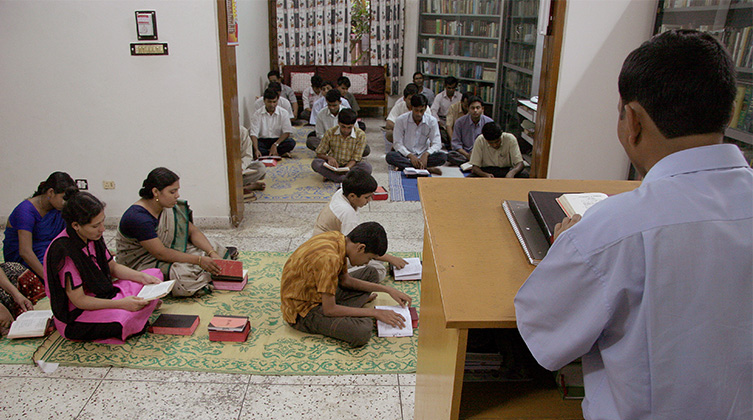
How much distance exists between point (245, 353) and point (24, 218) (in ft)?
Answer: 4.97

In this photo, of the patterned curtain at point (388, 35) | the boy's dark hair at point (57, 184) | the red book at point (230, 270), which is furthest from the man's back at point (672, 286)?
the patterned curtain at point (388, 35)

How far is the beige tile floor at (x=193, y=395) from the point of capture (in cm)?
233

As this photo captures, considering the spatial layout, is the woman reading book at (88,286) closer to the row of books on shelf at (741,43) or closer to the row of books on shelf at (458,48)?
the row of books on shelf at (741,43)

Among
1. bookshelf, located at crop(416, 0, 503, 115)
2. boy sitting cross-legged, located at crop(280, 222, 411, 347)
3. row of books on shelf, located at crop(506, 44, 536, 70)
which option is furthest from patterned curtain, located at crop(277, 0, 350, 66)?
boy sitting cross-legged, located at crop(280, 222, 411, 347)

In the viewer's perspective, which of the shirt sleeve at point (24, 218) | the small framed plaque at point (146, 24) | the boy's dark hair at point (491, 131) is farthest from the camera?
the boy's dark hair at point (491, 131)

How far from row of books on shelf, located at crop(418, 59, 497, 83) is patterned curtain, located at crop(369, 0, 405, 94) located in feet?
1.83

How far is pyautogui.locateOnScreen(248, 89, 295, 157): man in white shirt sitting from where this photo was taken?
6520mm

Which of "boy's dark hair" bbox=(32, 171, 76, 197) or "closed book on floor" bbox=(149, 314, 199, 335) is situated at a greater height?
"boy's dark hair" bbox=(32, 171, 76, 197)

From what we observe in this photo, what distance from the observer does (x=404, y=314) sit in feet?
9.91

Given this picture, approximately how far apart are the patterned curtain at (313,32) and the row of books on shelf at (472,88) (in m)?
1.59

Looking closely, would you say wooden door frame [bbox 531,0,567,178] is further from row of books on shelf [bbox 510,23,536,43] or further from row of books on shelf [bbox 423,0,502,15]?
row of books on shelf [bbox 423,0,502,15]

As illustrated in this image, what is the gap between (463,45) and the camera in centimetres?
844

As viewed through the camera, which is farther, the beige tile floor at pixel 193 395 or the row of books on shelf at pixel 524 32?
the row of books on shelf at pixel 524 32

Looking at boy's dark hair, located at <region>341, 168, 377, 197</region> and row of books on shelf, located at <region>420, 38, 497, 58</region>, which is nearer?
boy's dark hair, located at <region>341, 168, 377, 197</region>
